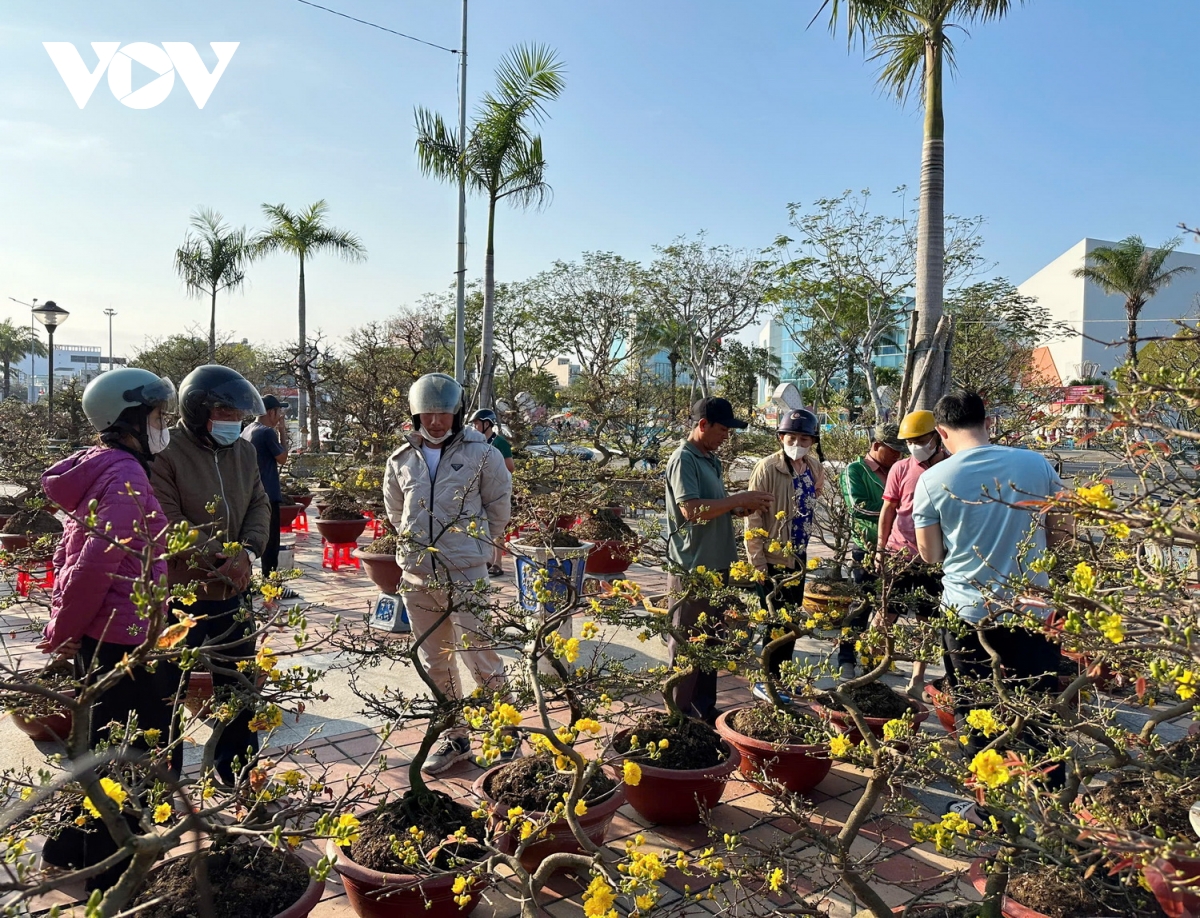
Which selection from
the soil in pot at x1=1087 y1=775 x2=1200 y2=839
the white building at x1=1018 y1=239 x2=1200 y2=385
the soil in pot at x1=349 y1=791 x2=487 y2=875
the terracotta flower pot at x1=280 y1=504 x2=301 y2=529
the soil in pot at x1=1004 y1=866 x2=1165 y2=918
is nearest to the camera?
the soil in pot at x1=1004 y1=866 x2=1165 y2=918

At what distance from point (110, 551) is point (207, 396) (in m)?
0.99

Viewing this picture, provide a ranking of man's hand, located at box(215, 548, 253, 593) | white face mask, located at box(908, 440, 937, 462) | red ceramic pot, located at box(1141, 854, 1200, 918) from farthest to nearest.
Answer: white face mask, located at box(908, 440, 937, 462) → man's hand, located at box(215, 548, 253, 593) → red ceramic pot, located at box(1141, 854, 1200, 918)

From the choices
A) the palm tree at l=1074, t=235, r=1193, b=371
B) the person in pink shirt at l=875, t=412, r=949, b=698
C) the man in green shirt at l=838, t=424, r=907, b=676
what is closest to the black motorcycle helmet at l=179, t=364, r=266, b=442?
the person in pink shirt at l=875, t=412, r=949, b=698

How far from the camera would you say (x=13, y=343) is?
4631 centimetres

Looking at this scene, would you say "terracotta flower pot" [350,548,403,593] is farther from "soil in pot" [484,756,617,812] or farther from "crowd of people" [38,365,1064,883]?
"soil in pot" [484,756,617,812]

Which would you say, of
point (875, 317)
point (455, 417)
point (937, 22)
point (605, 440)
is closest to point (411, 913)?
point (455, 417)

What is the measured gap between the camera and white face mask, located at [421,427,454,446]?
150 inches

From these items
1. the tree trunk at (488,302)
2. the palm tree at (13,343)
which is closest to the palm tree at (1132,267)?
the tree trunk at (488,302)

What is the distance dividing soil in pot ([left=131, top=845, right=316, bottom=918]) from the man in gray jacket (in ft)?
4.39

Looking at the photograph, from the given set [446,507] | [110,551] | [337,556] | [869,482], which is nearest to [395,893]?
[110,551]

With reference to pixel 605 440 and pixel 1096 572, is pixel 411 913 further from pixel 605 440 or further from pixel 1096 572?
pixel 605 440

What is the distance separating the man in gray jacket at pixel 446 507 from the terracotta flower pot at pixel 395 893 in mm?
1223

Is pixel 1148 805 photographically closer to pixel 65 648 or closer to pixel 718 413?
pixel 718 413

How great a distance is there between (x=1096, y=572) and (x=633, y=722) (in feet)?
6.93
